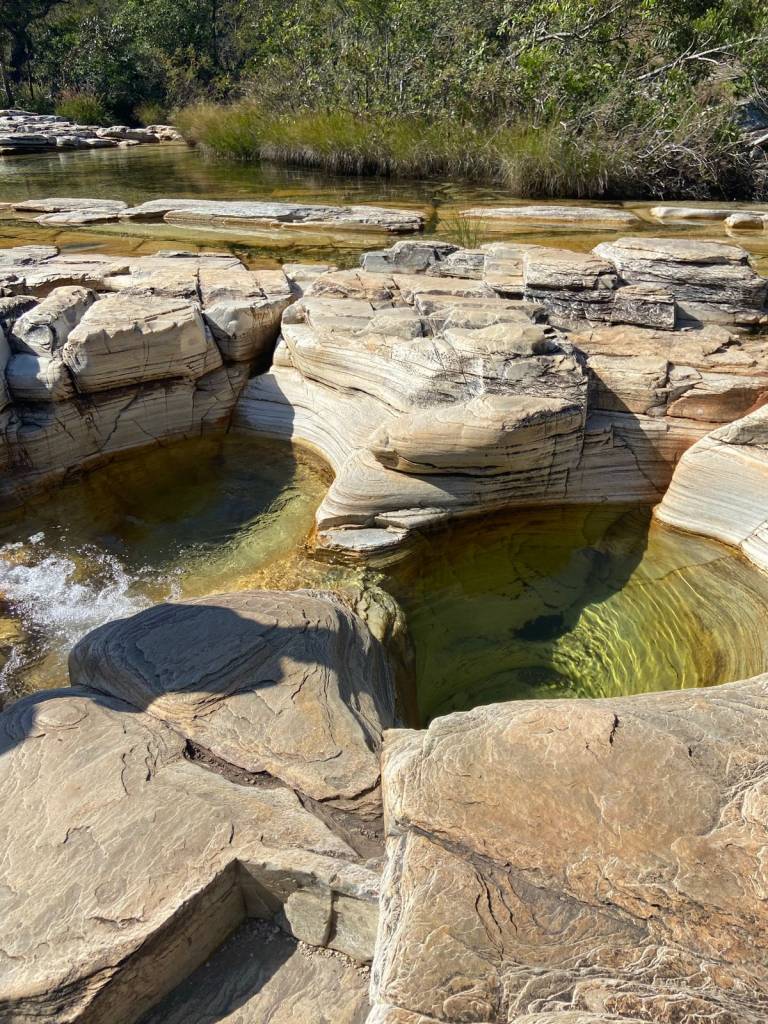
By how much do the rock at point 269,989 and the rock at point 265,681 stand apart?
479 millimetres

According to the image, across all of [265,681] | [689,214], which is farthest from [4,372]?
[689,214]

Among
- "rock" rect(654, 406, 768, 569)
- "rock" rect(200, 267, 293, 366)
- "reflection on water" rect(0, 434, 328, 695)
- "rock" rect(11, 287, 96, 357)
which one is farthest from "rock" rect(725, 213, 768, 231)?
"rock" rect(11, 287, 96, 357)

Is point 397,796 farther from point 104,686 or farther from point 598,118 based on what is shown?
point 598,118

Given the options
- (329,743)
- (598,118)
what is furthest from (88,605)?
(598,118)

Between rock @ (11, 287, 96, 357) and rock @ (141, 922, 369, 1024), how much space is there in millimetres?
4377

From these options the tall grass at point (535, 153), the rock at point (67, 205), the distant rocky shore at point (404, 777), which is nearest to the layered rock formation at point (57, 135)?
the tall grass at point (535, 153)

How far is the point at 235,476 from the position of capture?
5445mm

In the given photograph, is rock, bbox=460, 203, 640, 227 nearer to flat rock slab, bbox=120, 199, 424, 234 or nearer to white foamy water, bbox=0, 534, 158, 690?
flat rock slab, bbox=120, 199, 424, 234

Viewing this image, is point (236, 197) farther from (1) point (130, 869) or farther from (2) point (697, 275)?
(1) point (130, 869)

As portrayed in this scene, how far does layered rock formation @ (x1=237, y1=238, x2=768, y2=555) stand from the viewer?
453cm

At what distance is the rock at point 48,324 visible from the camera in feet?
17.2

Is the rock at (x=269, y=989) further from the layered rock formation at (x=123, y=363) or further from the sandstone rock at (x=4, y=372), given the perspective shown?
the sandstone rock at (x=4, y=372)

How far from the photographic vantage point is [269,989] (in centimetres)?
205

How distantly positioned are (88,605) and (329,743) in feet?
7.13
